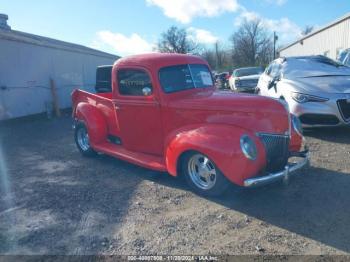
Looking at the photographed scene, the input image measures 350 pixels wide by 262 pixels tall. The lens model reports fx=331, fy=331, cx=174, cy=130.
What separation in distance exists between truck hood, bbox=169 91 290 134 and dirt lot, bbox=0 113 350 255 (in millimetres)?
886

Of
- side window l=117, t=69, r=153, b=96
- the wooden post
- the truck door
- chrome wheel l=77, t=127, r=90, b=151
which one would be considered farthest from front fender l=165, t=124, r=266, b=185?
the wooden post

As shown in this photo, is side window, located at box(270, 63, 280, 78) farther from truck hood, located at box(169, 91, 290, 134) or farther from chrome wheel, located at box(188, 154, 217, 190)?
chrome wheel, located at box(188, 154, 217, 190)

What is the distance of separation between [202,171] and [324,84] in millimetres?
4233

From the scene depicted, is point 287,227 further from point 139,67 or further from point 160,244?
point 139,67

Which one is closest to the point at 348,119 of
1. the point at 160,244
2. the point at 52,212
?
the point at 160,244

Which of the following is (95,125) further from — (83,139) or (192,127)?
(192,127)

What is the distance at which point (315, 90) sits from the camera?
279 inches

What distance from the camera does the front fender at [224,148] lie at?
3924 millimetres

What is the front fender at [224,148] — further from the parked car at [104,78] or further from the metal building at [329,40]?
the metal building at [329,40]

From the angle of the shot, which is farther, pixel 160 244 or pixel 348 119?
pixel 348 119

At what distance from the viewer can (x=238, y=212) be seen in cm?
403

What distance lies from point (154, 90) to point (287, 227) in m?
2.76

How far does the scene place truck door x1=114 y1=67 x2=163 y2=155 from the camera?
521cm

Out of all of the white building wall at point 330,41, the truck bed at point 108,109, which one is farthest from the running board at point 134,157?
the white building wall at point 330,41
